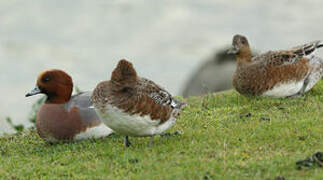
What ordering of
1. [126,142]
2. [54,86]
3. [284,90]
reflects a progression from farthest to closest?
1. [284,90]
2. [54,86]
3. [126,142]

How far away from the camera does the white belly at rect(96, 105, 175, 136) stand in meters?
6.41

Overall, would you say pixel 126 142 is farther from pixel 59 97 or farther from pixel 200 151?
pixel 59 97

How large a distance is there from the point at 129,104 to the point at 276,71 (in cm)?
373

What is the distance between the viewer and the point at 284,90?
30.5 ft

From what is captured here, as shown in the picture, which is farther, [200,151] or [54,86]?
[54,86]

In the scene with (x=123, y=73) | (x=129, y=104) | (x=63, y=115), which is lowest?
(x=63, y=115)

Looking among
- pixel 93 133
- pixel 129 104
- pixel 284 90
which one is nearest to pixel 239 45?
pixel 284 90

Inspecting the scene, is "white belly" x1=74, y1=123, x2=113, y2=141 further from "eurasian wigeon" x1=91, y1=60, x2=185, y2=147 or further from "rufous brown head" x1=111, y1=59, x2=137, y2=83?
"rufous brown head" x1=111, y1=59, x2=137, y2=83

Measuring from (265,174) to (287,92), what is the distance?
3992mm

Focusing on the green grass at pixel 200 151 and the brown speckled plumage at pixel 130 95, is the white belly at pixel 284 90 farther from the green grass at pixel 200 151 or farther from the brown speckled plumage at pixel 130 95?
the brown speckled plumage at pixel 130 95

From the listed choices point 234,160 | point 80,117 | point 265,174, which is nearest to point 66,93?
point 80,117

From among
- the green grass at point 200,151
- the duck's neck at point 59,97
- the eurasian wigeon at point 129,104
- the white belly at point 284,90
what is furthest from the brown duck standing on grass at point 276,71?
the duck's neck at point 59,97

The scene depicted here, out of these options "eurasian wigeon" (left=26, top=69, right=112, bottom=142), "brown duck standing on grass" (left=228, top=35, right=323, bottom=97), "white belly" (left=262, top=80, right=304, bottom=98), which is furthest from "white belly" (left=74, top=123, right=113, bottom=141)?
"white belly" (left=262, top=80, right=304, bottom=98)

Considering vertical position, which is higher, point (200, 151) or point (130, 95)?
point (130, 95)
